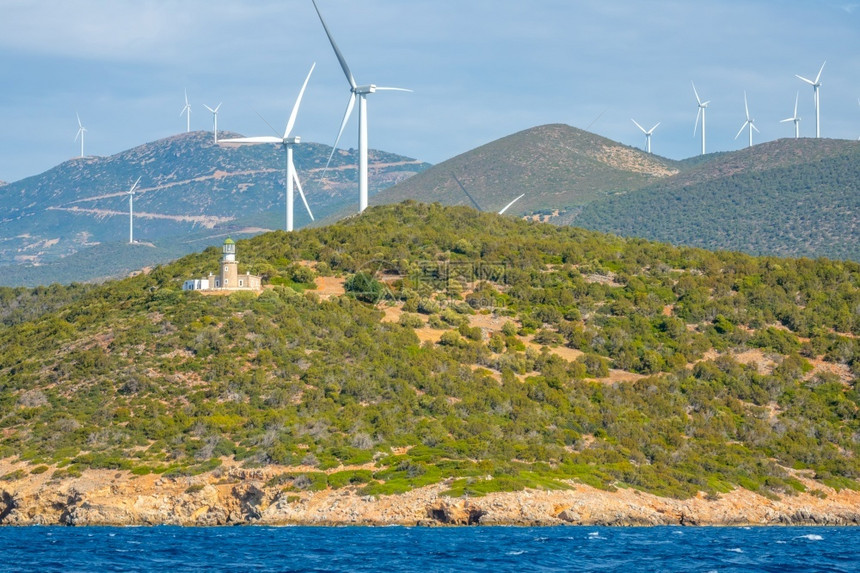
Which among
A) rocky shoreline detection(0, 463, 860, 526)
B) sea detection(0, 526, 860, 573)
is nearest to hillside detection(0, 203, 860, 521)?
rocky shoreline detection(0, 463, 860, 526)

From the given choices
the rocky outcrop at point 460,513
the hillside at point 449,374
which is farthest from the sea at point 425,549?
the hillside at point 449,374

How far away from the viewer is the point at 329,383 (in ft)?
306

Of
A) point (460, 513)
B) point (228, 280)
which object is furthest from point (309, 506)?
point (228, 280)

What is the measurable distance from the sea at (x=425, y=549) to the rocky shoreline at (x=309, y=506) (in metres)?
2.11

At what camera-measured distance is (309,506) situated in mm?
74562

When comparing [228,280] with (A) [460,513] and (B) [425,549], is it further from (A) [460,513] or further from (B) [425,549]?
(B) [425,549]

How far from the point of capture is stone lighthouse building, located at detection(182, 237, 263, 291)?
10762cm

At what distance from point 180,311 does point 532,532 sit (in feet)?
145

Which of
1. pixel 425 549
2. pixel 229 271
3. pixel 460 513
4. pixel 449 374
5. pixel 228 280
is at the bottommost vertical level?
pixel 460 513

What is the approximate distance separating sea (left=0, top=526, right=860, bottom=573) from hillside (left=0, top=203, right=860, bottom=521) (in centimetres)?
763

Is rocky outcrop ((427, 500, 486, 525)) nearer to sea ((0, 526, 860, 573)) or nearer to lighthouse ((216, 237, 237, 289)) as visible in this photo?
sea ((0, 526, 860, 573))

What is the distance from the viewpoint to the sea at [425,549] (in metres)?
54.5

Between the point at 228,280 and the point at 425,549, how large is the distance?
52.4 metres

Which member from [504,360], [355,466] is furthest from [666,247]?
[355,466]
